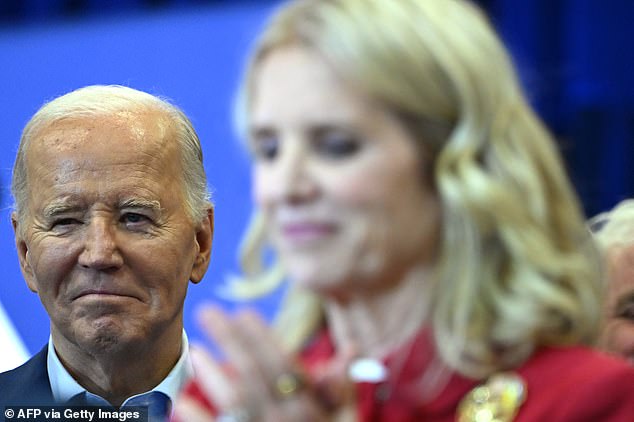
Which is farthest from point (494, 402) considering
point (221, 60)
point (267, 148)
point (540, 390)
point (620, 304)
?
point (221, 60)

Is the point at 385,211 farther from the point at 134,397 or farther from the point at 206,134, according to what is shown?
the point at 206,134

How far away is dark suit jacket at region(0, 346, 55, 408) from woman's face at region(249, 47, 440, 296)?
1240 millimetres

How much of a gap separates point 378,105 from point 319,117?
49 millimetres

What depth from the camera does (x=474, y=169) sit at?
1.01 metres

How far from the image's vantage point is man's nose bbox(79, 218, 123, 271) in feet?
6.86

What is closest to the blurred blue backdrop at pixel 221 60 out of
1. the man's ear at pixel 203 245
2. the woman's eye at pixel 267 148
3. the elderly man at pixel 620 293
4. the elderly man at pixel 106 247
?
the man's ear at pixel 203 245

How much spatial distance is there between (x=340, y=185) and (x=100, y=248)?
1176mm

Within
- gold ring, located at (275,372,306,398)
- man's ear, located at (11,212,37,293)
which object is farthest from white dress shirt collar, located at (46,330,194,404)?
gold ring, located at (275,372,306,398)

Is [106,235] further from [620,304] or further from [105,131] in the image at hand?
[620,304]

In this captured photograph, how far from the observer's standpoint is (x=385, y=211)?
39.4 inches

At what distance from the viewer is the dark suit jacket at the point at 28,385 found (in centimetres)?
214
